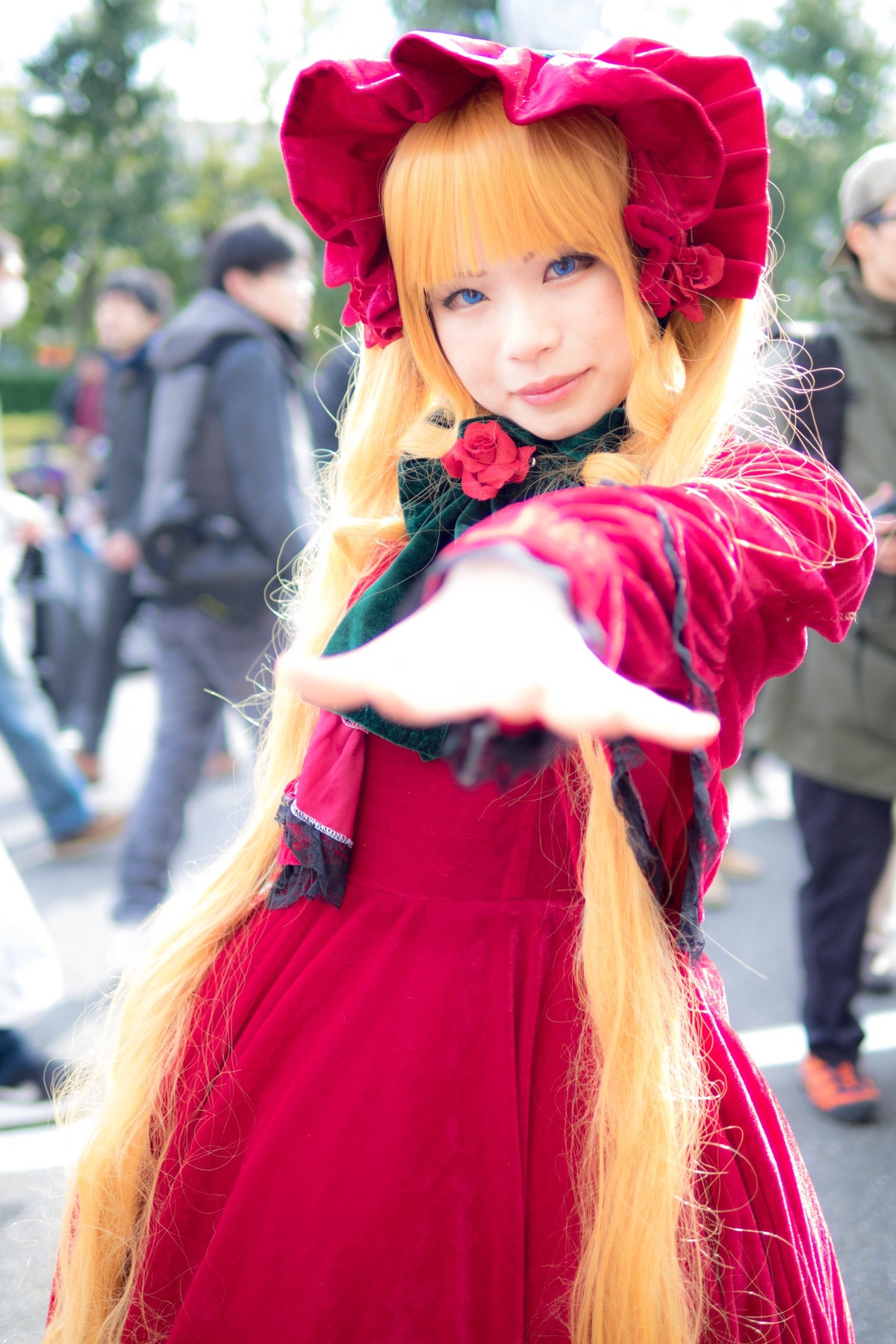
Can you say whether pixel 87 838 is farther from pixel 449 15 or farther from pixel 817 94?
pixel 817 94

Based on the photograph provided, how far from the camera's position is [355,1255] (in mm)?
1000

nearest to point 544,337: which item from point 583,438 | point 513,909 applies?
point 583,438

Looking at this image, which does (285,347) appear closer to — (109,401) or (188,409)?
(188,409)

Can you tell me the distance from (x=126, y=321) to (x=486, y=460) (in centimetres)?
359

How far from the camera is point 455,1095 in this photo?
40.4 inches

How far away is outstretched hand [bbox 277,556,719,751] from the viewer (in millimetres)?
614

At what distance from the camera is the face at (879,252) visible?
214cm

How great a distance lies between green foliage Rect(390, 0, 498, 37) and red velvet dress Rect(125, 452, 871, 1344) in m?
14.8

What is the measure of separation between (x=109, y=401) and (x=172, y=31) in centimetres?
1484

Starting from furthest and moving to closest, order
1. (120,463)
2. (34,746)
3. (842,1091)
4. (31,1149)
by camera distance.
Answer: (120,463), (34,746), (842,1091), (31,1149)

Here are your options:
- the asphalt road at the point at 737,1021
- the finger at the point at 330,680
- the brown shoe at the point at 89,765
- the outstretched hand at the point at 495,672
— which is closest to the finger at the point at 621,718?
the outstretched hand at the point at 495,672

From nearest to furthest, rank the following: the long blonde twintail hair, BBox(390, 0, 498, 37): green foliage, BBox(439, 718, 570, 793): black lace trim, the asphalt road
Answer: BBox(439, 718, 570, 793): black lace trim, the long blonde twintail hair, the asphalt road, BBox(390, 0, 498, 37): green foliage

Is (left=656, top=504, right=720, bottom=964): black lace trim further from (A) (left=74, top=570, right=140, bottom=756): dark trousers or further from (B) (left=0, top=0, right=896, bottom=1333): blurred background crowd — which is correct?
(A) (left=74, top=570, right=140, bottom=756): dark trousers

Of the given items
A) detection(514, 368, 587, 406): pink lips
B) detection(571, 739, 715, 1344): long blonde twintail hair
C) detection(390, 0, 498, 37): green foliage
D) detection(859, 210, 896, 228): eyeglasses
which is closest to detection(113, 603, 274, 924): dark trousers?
detection(859, 210, 896, 228): eyeglasses
